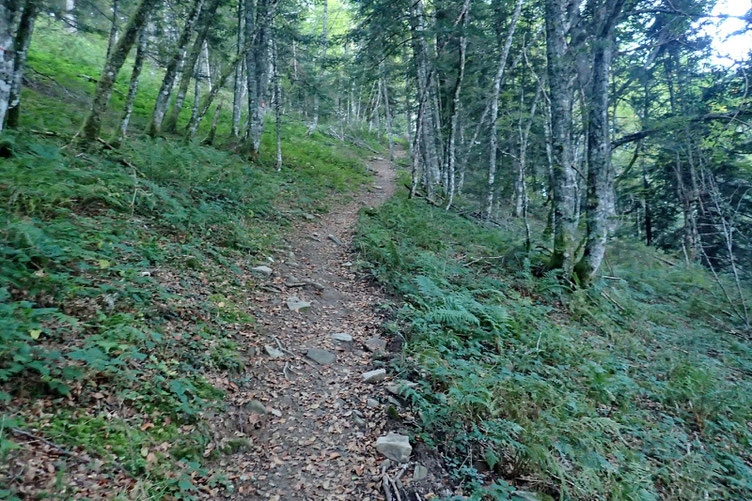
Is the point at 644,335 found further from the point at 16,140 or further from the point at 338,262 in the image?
the point at 16,140

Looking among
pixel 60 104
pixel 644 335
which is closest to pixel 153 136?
pixel 60 104

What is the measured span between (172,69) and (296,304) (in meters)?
9.98

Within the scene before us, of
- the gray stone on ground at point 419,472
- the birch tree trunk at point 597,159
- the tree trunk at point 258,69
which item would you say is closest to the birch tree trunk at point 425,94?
the tree trunk at point 258,69

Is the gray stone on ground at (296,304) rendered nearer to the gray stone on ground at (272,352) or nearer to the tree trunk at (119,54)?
the gray stone on ground at (272,352)

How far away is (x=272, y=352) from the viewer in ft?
18.3

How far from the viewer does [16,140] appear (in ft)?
22.0

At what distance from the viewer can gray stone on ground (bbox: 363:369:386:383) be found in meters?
5.27

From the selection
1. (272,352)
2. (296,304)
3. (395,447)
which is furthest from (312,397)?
(296,304)

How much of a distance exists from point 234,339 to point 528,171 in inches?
766

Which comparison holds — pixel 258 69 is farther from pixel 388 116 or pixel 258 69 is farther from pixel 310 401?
pixel 310 401

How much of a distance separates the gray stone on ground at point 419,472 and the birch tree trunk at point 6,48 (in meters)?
7.96

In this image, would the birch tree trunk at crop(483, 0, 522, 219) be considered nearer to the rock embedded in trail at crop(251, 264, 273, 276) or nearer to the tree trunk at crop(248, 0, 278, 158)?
the tree trunk at crop(248, 0, 278, 158)

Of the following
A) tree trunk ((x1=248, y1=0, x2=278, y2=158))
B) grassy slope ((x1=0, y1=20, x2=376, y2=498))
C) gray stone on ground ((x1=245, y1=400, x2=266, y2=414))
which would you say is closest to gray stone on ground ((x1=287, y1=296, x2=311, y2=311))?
grassy slope ((x1=0, y1=20, x2=376, y2=498))

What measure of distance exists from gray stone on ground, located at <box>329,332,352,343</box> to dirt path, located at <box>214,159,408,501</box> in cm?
7
